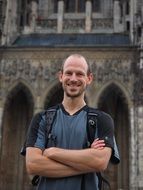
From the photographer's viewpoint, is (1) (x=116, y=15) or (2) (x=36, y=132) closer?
(2) (x=36, y=132)

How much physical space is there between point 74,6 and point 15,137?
7293 millimetres

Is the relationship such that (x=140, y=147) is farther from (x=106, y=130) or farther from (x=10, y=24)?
(x=106, y=130)

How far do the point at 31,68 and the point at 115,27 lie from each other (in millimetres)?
4531

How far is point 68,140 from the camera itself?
7.13ft

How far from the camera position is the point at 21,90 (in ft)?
55.1

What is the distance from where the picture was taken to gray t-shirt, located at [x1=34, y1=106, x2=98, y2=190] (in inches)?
81.7

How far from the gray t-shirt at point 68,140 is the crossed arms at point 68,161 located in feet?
0.12

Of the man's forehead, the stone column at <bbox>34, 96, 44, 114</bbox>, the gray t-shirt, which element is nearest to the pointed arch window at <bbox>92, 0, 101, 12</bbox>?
the stone column at <bbox>34, 96, 44, 114</bbox>

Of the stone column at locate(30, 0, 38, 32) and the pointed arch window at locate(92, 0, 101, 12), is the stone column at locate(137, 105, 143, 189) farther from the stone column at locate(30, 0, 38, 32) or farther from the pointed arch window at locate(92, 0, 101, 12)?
the stone column at locate(30, 0, 38, 32)

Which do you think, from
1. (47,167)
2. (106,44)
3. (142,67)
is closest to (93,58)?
(106,44)

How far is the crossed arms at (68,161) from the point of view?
2084 millimetres

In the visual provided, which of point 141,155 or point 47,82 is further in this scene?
point 47,82

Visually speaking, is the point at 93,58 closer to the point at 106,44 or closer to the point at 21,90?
the point at 106,44

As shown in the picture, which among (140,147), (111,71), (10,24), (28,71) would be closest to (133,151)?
(140,147)
